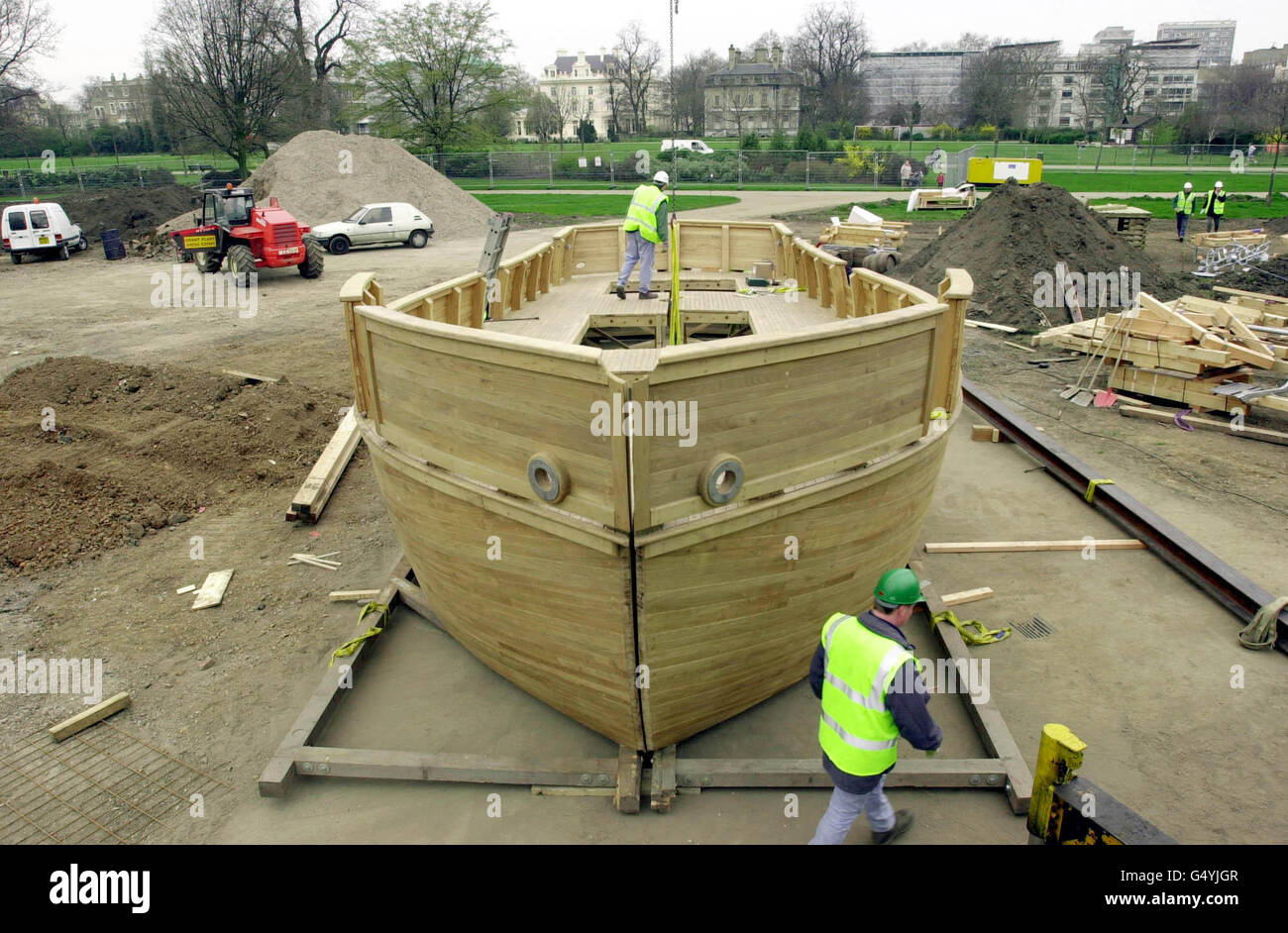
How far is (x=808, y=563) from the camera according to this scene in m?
4.33

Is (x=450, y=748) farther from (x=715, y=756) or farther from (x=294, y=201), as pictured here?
(x=294, y=201)

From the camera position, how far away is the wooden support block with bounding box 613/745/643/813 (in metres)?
4.29

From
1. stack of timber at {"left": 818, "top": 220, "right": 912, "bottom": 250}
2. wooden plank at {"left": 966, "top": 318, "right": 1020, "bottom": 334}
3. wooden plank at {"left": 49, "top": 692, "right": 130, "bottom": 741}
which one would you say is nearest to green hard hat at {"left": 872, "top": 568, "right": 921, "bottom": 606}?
wooden plank at {"left": 49, "top": 692, "right": 130, "bottom": 741}

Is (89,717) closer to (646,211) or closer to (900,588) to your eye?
(900,588)

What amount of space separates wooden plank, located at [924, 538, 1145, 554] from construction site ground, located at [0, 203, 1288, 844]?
0.31ft

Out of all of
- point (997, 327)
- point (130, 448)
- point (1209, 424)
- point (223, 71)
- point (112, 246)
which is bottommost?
point (1209, 424)

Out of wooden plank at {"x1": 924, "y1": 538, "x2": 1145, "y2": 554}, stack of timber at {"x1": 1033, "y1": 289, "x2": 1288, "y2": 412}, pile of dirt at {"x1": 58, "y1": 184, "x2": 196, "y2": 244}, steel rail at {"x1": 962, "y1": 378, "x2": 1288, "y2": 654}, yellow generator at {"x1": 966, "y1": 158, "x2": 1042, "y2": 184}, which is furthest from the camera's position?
yellow generator at {"x1": 966, "y1": 158, "x2": 1042, "y2": 184}

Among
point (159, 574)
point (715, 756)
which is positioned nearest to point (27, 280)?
point (159, 574)

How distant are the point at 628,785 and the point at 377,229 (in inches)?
1015

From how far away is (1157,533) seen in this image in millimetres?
7051

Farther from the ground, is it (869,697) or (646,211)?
(646,211)

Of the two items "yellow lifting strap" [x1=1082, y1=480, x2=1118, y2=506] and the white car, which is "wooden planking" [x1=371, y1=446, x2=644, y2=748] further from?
the white car

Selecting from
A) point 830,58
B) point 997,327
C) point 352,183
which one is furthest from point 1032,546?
point 830,58

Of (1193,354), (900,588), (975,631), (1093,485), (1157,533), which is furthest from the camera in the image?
(1193,354)
